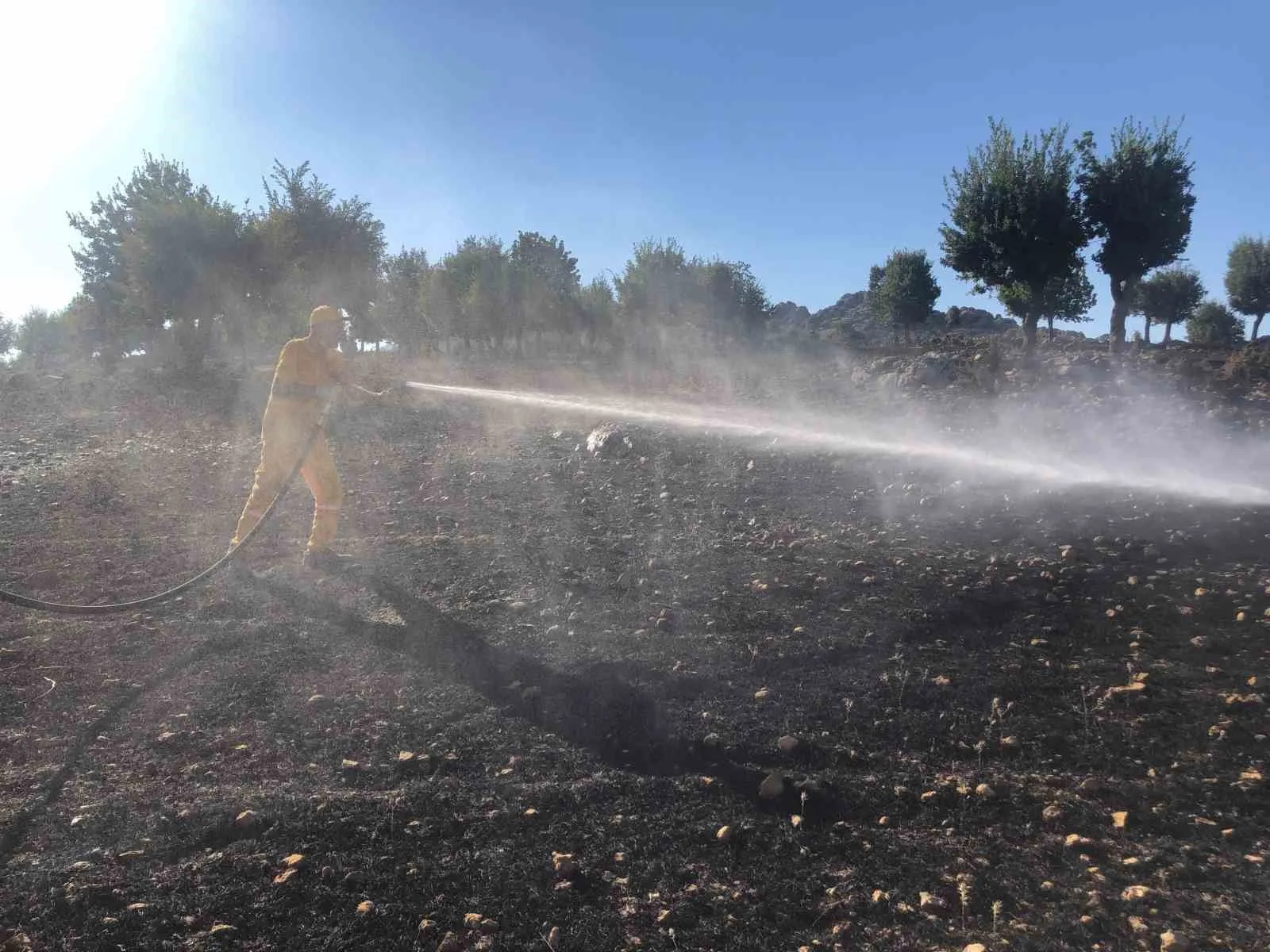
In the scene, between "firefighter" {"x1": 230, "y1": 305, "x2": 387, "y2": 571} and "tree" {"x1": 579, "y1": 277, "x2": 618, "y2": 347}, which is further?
"tree" {"x1": 579, "y1": 277, "x2": 618, "y2": 347}

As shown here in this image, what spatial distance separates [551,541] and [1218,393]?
1528cm

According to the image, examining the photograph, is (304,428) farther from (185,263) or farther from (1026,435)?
(185,263)

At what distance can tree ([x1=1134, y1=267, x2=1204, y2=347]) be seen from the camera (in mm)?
41062

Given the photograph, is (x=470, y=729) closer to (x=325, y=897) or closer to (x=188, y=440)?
(x=325, y=897)

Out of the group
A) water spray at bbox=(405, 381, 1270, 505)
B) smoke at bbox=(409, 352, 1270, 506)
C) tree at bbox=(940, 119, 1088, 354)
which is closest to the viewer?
water spray at bbox=(405, 381, 1270, 505)

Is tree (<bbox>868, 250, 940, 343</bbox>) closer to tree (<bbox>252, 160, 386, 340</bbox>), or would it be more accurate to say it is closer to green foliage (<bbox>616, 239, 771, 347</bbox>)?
green foliage (<bbox>616, 239, 771, 347</bbox>)

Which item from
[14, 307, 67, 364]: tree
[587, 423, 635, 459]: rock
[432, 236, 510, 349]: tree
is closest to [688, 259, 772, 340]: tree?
[432, 236, 510, 349]: tree

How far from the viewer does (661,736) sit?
151 inches

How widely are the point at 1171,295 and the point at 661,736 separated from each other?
49198 millimetres

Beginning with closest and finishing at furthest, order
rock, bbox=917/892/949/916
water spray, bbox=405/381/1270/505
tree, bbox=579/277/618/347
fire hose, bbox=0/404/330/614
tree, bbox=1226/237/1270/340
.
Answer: rock, bbox=917/892/949/916 < fire hose, bbox=0/404/330/614 < water spray, bbox=405/381/1270/505 < tree, bbox=1226/237/1270/340 < tree, bbox=579/277/618/347

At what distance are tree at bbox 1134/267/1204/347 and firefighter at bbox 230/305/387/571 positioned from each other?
46.0 meters

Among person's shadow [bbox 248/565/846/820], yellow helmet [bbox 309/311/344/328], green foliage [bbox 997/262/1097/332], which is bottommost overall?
person's shadow [bbox 248/565/846/820]

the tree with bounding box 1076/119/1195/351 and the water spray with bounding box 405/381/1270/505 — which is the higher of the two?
the tree with bounding box 1076/119/1195/351

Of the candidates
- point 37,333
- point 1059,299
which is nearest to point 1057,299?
point 1059,299
